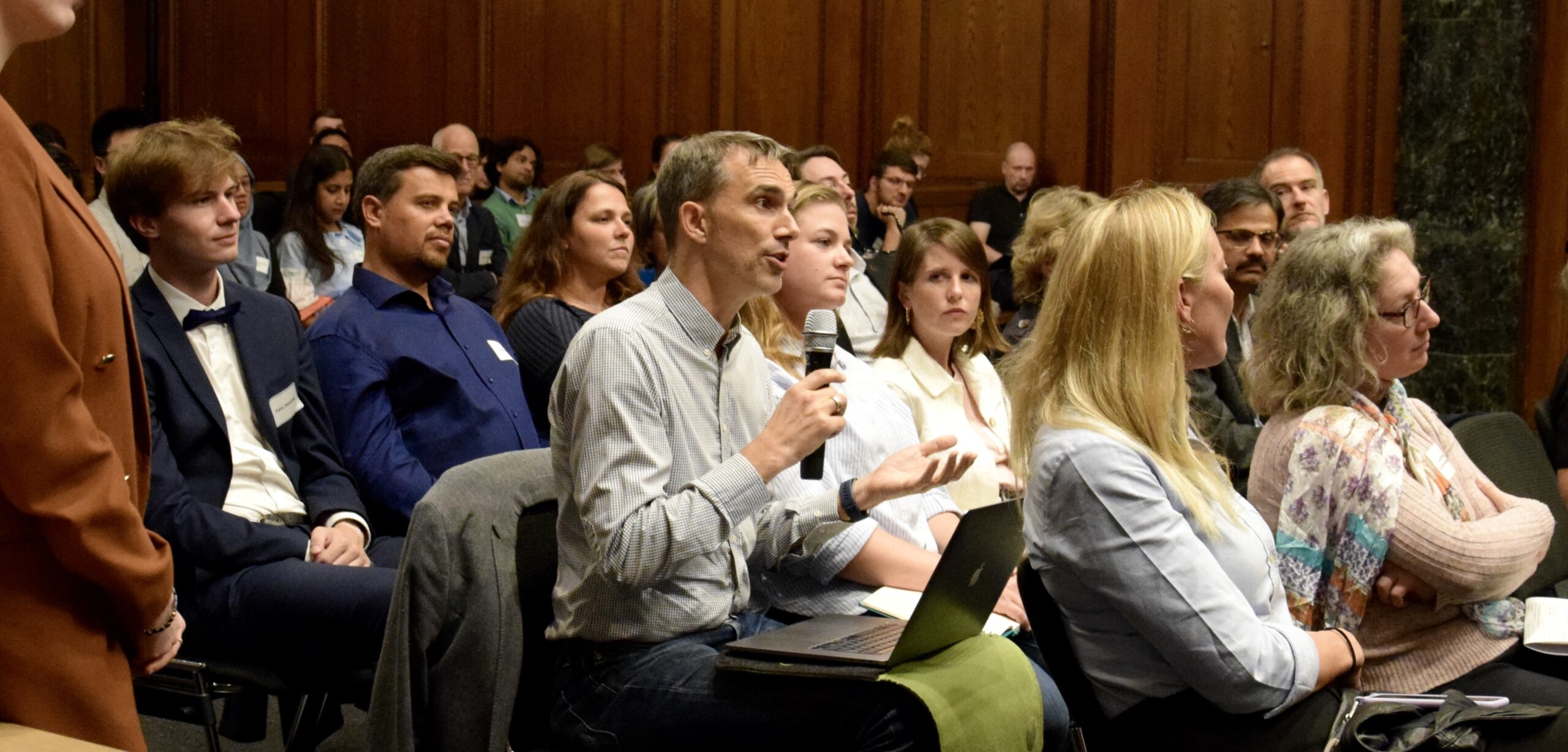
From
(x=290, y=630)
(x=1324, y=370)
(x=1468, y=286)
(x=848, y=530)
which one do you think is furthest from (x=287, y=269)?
(x=1468, y=286)

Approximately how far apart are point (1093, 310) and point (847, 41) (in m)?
5.81

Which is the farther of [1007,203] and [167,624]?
[1007,203]

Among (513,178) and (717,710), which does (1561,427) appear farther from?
(513,178)

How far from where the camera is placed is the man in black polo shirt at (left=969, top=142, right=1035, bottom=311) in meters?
6.98

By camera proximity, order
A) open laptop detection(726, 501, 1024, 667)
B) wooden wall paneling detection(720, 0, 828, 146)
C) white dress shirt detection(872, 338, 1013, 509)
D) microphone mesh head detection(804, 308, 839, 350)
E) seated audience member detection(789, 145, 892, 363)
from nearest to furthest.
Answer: open laptop detection(726, 501, 1024, 667), microphone mesh head detection(804, 308, 839, 350), white dress shirt detection(872, 338, 1013, 509), seated audience member detection(789, 145, 892, 363), wooden wall paneling detection(720, 0, 828, 146)

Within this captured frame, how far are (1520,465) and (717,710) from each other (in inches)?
77.5

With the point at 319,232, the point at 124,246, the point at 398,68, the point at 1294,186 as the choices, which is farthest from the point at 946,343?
the point at 398,68

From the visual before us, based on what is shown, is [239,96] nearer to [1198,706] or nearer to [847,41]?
[847,41]

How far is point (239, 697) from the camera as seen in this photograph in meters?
2.60

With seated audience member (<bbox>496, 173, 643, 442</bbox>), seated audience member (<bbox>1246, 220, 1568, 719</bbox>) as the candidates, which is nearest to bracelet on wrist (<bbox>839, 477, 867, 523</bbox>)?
seated audience member (<bbox>1246, 220, 1568, 719</bbox>)

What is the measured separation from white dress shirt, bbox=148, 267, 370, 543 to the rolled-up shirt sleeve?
1535 mm

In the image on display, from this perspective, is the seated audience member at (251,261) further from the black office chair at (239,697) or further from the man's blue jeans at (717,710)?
the man's blue jeans at (717,710)

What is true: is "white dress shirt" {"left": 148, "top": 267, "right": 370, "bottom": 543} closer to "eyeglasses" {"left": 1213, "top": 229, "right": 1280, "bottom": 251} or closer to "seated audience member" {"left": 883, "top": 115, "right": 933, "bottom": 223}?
"eyeglasses" {"left": 1213, "top": 229, "right": 1280, "bottom": 251}

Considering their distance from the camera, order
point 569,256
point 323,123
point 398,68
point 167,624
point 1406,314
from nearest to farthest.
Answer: point 167,624 < point 1406,314 < point 569,256 < point 323,123 < point 398,68
